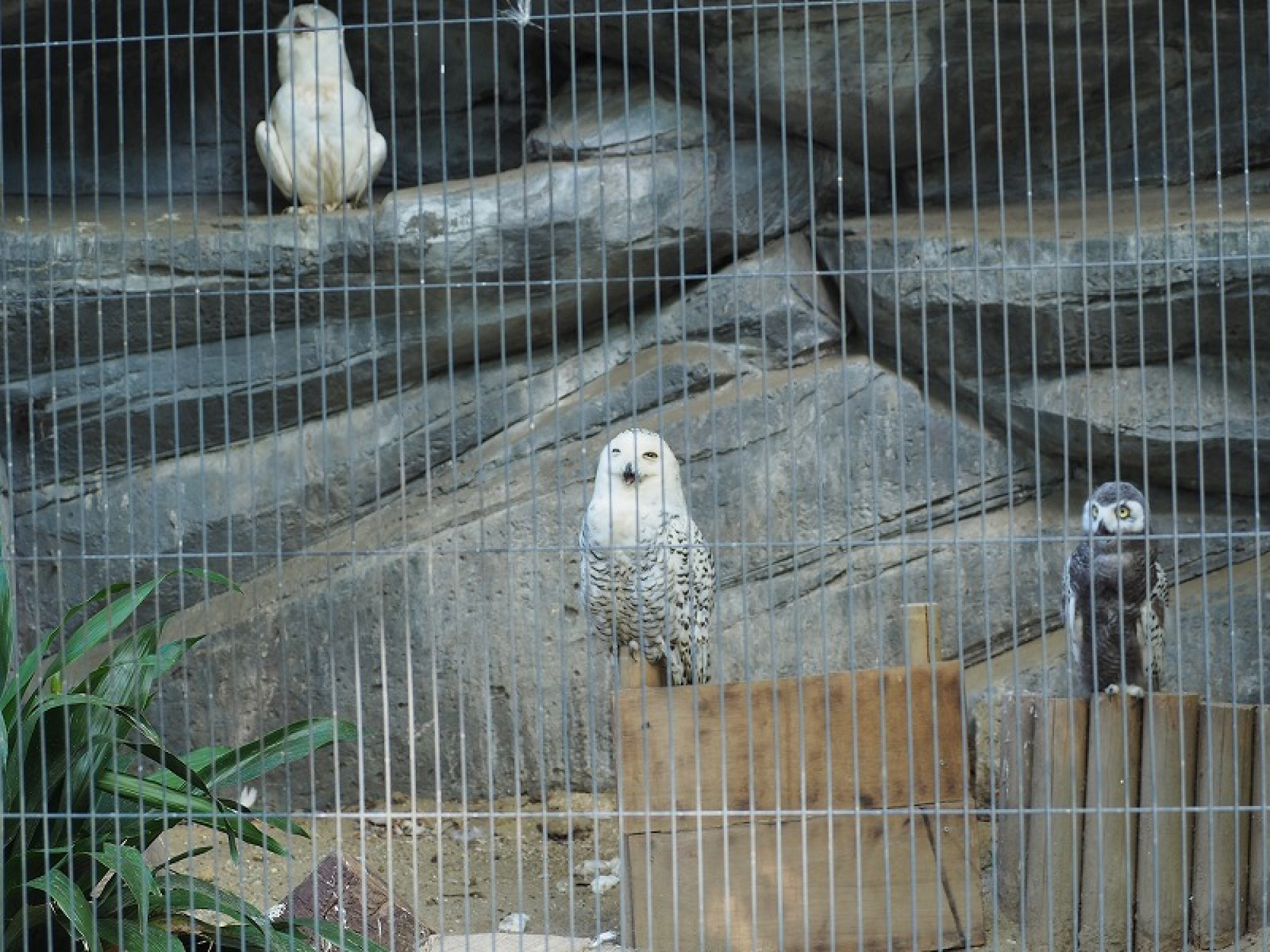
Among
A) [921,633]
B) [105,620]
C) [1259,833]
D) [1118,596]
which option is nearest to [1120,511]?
[1118,596]

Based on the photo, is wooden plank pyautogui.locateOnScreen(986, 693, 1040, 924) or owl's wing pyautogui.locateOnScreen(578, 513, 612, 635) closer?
wooden plank pyautogui.locateOnScreen(986, 693, 1040, 924)

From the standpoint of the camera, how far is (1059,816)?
3896 millimetres

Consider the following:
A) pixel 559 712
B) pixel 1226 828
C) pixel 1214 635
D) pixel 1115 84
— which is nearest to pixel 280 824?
pixel 559 712

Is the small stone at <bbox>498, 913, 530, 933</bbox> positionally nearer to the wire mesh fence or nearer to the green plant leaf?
the wire mesh fence

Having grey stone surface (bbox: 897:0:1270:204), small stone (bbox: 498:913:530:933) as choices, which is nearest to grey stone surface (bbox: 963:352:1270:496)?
grey stone surface (bbox: 897:0:1270:204)

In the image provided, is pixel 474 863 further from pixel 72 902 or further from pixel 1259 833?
pixel 1259 833

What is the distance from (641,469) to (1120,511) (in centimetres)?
115

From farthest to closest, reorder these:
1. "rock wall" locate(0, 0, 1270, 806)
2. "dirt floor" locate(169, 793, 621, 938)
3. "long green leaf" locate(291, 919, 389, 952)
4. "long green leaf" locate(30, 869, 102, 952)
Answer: "rock wall" locate(0, 0, 1270, 806), "dirt floor" locate(169, 793, 621, 938), "long green leaf" locate(291, 919, 389, 952), "long green leaf" locate(30, 869, 102, 952)

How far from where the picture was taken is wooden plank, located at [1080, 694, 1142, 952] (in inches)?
150

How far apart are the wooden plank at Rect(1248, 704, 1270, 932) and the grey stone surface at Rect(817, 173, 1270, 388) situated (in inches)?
46.2

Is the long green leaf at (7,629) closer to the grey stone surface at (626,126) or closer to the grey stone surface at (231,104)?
the grey stone surface at (231,104)

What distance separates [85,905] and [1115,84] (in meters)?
3.77

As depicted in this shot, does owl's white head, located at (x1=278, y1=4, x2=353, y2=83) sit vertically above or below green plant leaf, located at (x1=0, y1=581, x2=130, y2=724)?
above

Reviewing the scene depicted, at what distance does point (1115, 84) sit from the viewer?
5.07m
